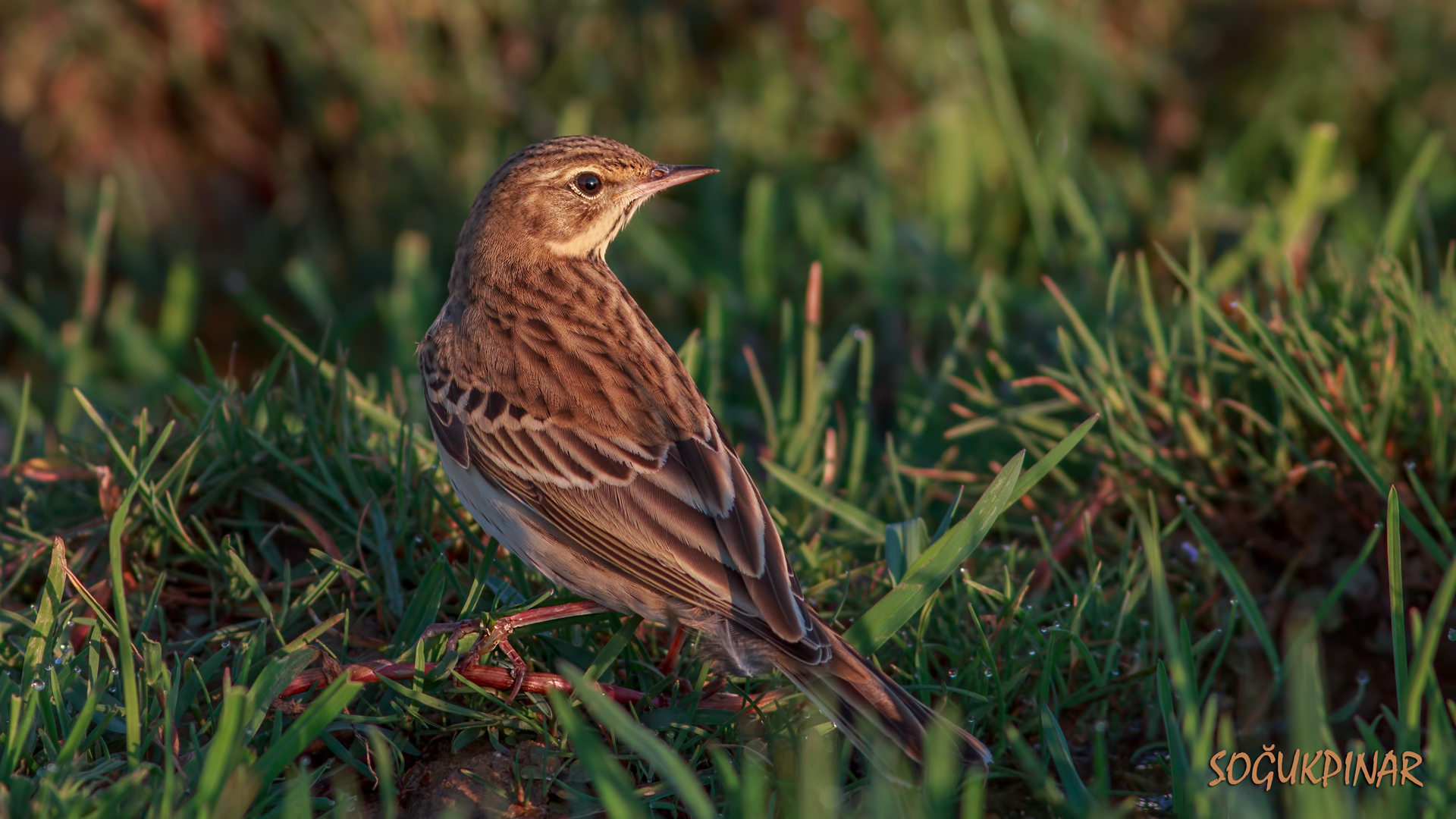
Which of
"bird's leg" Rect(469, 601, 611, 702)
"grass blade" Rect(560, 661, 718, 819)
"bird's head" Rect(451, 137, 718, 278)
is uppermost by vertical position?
"bird's head" Rect(451, 137, 718, 278)

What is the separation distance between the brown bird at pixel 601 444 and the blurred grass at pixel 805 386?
196 millimetres

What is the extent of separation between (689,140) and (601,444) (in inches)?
148

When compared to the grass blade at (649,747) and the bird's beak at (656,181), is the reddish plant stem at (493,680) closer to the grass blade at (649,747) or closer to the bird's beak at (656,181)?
the grass blade at (649,747)

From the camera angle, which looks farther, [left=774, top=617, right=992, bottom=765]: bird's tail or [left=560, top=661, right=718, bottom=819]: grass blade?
[left=774, top=617, right=992, bottom=765]: bird's tail

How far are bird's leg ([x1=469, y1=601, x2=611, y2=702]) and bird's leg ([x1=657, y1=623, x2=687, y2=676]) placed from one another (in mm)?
267

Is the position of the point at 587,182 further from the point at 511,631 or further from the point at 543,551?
the point at 511,631

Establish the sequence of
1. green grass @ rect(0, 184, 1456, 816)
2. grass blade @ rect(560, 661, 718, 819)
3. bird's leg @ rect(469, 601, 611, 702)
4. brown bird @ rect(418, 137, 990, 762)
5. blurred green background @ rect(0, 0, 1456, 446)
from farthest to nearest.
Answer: blurred green background @ rect(0, 0, 1456, 446) < bird's leg @ rect(469, 601, 611, 702) < brown bird @ rect(418, 137, 990, 762) < green grass @ rect(0, 184, 1456, 816) < grass blade @ rect(560, 661, 718, 819)

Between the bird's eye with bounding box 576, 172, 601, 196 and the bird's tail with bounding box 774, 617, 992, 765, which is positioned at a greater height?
the bird's eye with bounding box 576, 172, 601, 196

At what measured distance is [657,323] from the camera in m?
6.68

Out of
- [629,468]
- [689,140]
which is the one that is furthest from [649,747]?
[689,140]

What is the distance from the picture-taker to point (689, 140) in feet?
24.1

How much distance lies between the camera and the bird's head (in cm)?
470

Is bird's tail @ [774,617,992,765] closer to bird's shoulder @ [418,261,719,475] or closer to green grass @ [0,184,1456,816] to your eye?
green grass @ [0,184,1456,816]

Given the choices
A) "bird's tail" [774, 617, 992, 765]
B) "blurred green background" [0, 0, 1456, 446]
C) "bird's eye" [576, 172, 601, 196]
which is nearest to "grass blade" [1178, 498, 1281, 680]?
"bird's tail" [774, 617, 992, 765]
